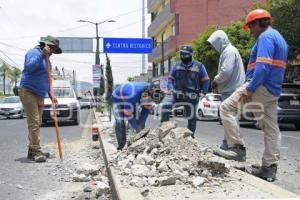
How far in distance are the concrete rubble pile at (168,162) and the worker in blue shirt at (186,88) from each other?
3.97ft

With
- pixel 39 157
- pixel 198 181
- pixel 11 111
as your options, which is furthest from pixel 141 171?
pixel 11 111

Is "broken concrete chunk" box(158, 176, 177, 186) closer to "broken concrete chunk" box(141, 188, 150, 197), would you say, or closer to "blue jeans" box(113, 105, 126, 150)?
"broken concrete chunk" box(141, 188, 150, 197)

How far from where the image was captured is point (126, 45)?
103ft

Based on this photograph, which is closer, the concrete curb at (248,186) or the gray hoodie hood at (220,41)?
the concrete curb at (248,186)

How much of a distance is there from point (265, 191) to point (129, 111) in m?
3.78

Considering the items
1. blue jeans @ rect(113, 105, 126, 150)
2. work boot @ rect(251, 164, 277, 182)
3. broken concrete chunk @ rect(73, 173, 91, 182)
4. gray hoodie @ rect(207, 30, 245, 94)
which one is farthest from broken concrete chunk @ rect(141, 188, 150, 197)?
blue jeans @ rect(113, 105, 126, 150)

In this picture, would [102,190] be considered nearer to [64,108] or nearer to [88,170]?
[88,170]

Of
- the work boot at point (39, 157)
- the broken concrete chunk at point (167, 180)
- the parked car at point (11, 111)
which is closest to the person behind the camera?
the broken concrete chunk at point (167, 180)

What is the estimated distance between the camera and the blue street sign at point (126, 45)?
1219 inches

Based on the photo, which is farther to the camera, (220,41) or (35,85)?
(35,85)

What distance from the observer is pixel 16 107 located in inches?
1154

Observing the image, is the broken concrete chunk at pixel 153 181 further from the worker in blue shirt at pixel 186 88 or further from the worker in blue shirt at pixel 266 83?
the worker in blue shirt at pixel 186 88

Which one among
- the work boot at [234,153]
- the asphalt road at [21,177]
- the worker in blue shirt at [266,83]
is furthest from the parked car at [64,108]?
the worker in blue shirt at [266,83]

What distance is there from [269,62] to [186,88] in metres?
2.90
